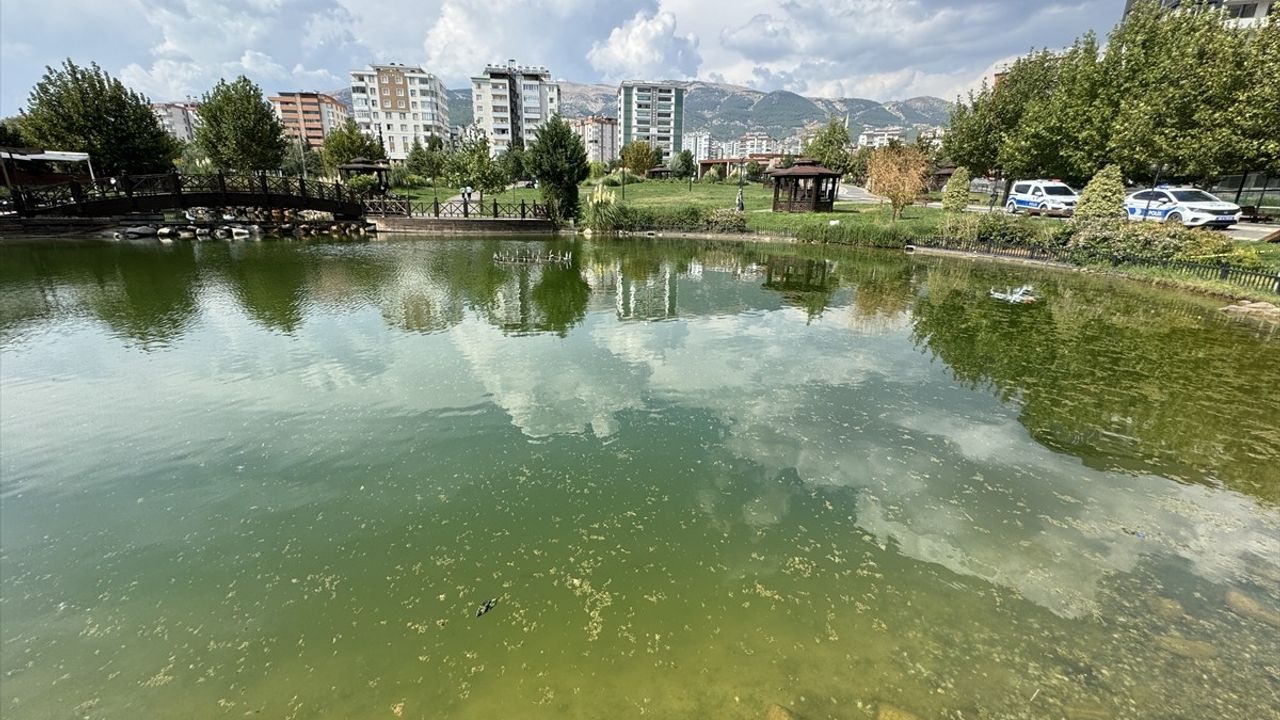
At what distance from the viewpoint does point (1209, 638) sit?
4.60m

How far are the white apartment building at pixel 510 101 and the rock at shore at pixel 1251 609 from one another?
100 m

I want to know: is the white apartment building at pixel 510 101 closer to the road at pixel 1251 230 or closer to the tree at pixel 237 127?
the tree at pixel 237 127

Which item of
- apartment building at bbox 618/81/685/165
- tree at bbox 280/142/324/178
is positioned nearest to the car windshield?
tree at bbox 280/142/324/178

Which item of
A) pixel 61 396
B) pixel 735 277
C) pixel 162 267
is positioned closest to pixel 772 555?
pixel 61 396

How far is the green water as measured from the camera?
415cm

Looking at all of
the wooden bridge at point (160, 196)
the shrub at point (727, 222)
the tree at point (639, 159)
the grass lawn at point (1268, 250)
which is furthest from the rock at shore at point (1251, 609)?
the tree at point (639, 159)

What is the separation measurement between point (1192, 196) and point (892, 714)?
29233mm

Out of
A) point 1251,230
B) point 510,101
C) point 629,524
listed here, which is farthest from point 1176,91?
point 510,101

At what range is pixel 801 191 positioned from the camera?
126 feet

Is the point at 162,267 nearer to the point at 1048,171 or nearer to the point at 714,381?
the point at 714,381

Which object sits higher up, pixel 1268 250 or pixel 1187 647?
pixel 1268 250

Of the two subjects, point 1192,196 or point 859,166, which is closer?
point 1192,196

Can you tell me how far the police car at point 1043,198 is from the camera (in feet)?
92.8

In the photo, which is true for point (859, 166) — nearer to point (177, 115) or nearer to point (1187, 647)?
point (1187, 647)
